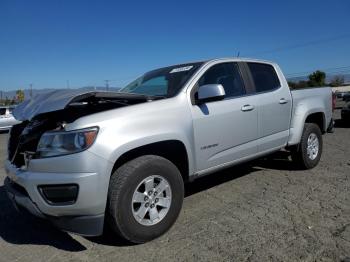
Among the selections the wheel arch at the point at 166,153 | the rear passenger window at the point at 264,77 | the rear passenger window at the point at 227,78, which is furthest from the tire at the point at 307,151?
the wheel arch at the point at 166,153

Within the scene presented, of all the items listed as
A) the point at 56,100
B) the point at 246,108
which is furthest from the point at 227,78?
the point at 56,100

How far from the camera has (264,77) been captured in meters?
5.47

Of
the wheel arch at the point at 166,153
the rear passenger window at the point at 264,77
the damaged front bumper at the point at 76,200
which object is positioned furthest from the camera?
the rear passenger window at the point at 264,77

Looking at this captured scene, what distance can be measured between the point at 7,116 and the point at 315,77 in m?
66.9

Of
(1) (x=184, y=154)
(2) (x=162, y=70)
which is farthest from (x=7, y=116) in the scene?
(1) (x=184, y=154)

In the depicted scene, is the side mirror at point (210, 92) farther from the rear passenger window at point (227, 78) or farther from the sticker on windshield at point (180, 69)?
the sticker on windshield at point (180, 69)

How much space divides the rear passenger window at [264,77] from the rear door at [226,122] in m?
0.36

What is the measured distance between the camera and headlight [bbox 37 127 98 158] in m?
3.14

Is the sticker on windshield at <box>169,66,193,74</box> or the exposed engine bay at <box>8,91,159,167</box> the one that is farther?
the sticker on windshield at <box>169,66,193,74</box>

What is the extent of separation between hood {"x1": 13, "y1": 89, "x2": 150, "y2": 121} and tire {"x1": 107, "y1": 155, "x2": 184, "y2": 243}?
2.33 feet

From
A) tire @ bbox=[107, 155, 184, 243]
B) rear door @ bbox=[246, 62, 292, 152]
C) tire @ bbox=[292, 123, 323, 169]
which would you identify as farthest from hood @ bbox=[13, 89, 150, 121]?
tire @ bbox=[292, 123, 323, 169]

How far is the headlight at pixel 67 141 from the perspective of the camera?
124 inches

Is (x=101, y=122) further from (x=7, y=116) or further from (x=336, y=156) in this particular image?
(x=7, y=116)

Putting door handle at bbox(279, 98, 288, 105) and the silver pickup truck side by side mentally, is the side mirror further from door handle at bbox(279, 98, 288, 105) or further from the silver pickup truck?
door handle at bbox(279, 98, 288, 105)
